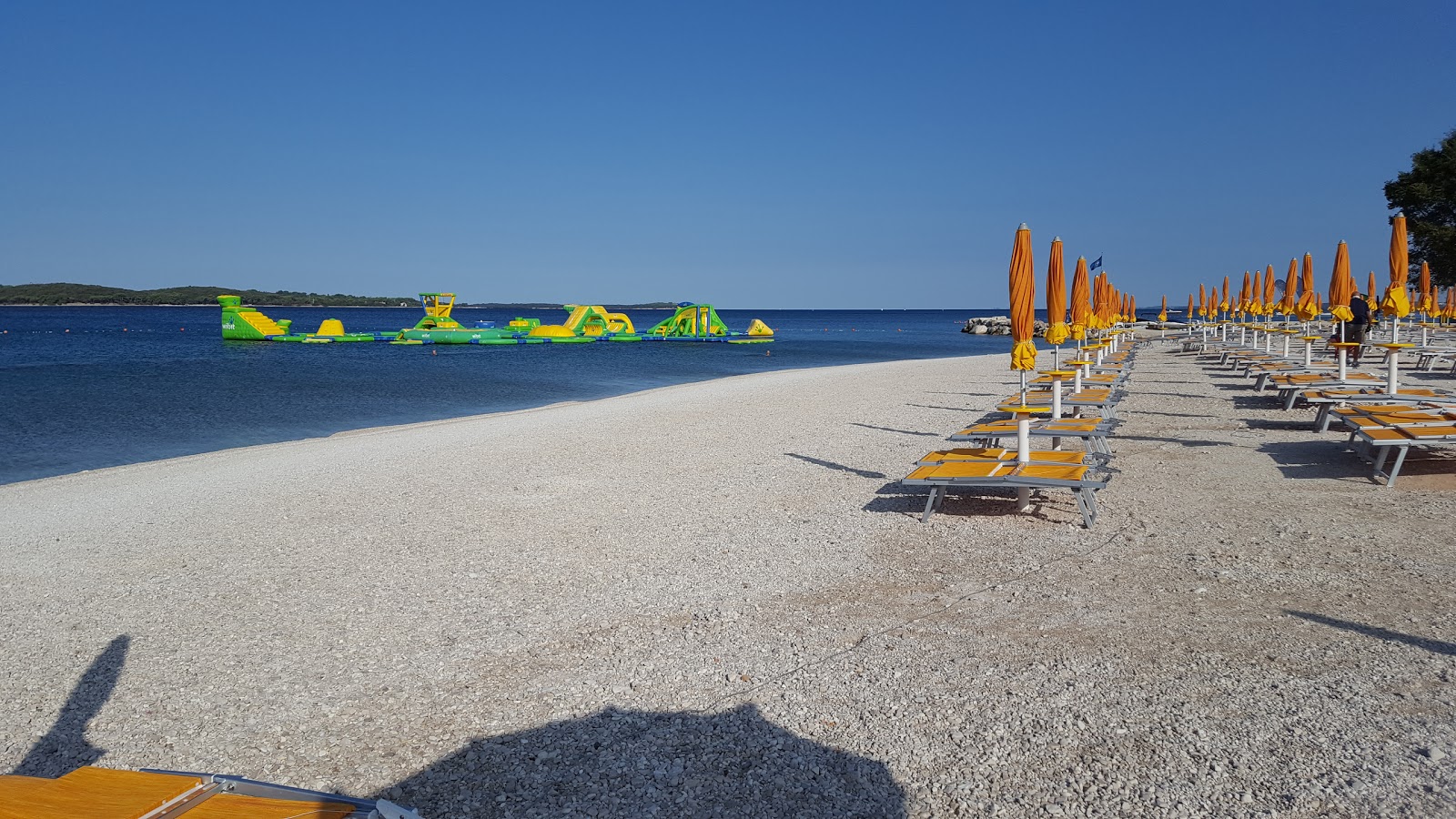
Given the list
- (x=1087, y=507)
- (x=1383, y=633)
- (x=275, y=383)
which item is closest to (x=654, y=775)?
(x=1383, y=633)

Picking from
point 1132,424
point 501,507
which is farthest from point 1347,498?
point 501,507

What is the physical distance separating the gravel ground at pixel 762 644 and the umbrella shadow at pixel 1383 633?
0.07 feet

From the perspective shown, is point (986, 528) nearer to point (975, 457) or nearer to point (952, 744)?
point (975, 457)

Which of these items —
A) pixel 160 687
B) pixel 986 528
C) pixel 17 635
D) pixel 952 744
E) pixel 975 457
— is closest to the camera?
pixel 952 744

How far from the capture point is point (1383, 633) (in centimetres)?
395

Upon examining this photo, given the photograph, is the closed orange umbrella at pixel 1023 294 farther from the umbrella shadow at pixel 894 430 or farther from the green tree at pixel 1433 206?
the green tree at pixel 1433 206

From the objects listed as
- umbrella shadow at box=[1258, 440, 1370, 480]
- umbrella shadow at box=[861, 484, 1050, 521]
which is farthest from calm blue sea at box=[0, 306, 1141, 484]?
umbrella shadow at box=[1258, 440, 1370, 480]

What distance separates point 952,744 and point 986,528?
3.14 m

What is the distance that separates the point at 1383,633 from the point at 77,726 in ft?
17.4

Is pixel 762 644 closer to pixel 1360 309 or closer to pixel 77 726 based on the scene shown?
pixel 77 726

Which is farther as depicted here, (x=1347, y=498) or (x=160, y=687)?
(x=1347, y=498)

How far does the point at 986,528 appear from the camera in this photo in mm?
6066

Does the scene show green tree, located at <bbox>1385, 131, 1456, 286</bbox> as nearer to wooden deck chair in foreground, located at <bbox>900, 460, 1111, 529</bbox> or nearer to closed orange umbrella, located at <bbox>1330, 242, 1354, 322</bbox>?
closed orange umbrella, located at <bbox>1330, 242, 1354, 322</bbox>

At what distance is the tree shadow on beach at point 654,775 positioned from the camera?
2779 millimetres
